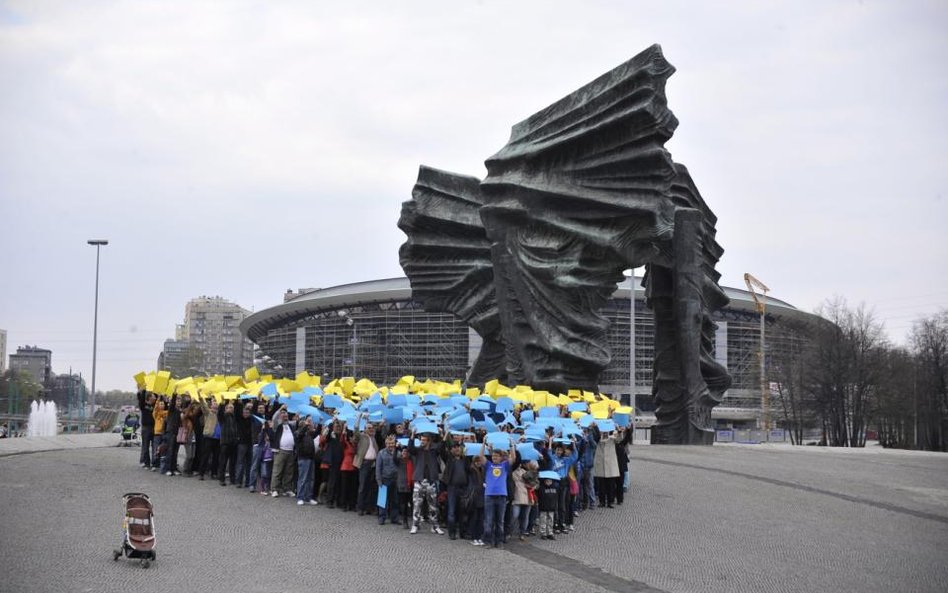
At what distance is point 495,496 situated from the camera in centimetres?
1064

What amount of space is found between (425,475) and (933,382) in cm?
3333

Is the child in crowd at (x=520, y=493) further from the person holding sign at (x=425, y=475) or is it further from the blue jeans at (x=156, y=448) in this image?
the blue jeans at (x=156, y=448)

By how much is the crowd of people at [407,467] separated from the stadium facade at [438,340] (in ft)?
160

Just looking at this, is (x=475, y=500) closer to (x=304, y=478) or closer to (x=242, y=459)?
(x=304, y=478)

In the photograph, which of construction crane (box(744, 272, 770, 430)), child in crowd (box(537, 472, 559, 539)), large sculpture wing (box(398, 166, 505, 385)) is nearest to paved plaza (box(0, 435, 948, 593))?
child in crowd (box(537, 472, 559, 539))

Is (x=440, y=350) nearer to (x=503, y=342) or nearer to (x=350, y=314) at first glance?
(x=350, y=314)

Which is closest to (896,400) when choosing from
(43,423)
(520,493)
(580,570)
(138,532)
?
(520,493)

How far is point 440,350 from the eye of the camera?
67.4 metres

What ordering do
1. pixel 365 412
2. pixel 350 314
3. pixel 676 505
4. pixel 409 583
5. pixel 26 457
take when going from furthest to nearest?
pixel 350 314
pixel 26 457
pixel 676 505
pixel 365 412
pixel 409 583

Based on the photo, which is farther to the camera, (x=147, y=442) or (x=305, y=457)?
(x=147, y=442)

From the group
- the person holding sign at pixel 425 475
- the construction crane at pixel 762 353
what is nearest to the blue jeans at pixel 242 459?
the person holding sign at pixel 425 475

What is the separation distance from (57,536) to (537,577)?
16.5 feet

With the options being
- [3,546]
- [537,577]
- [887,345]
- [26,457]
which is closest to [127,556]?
[3,546]

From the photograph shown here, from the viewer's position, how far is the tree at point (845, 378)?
39.1m
